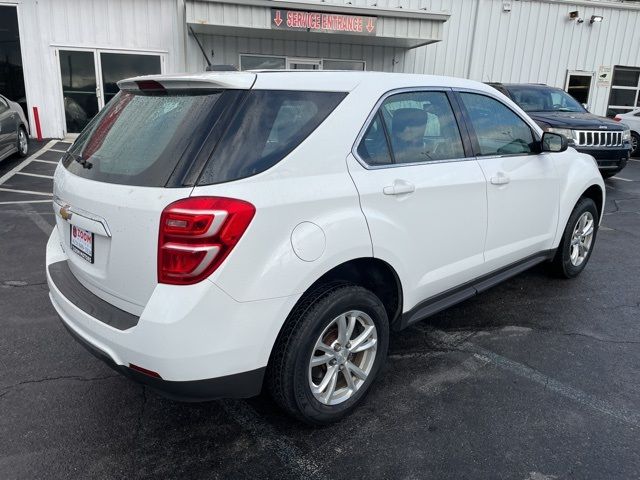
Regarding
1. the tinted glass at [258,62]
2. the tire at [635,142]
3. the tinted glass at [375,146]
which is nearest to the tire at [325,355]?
the tinted glass at [375,146]

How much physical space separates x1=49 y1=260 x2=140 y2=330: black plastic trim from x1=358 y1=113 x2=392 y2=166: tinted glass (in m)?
1.34

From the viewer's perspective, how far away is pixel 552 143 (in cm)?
388

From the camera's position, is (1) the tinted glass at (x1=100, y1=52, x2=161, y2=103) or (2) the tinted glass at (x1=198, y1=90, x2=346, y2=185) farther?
(1) the tinted glass at (x1=100, y1=52, x2=161, y2=103)

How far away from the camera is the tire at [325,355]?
2359 millimetres

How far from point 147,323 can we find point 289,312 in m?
0.60

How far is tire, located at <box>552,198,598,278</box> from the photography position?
177 inches

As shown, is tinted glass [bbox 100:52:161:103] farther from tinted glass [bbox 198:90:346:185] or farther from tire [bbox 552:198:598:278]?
tinted glass [bbox 198:90:346:185]

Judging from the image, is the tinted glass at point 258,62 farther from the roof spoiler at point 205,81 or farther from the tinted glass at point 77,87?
the roof spoiler at point 205,81

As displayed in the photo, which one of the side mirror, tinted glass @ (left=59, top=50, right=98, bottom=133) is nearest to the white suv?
the side mirror

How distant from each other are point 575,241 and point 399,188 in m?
2.77

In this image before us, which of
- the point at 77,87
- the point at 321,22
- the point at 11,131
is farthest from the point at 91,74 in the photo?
the point at 321,22

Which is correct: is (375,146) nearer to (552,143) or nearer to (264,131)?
(264,131)

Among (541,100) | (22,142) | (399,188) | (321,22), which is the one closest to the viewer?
(399,188)

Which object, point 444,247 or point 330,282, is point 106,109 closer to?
point 330,282
